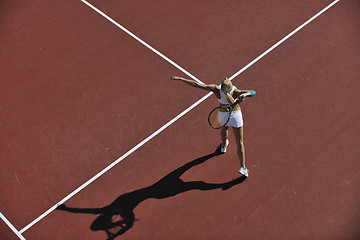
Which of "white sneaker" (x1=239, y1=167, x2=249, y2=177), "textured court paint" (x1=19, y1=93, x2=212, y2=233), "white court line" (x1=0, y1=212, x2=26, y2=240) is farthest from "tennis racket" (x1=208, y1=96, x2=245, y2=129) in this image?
"white court line" (x1=0, y1=212, x2=26, y2=240)

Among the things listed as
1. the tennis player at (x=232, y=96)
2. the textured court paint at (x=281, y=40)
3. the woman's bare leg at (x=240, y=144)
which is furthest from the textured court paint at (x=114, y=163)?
the woman's bare leg at (x=240, y=144)

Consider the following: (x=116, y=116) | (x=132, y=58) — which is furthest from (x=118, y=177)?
(x=132, y=58)

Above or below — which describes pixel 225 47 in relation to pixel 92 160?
above

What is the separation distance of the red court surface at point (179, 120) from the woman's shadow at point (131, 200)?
1.8 inches

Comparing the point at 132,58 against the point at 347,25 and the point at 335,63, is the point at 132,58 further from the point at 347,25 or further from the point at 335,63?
the point at 347,25

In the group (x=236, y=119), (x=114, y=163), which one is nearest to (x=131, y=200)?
(x=114, y=163)

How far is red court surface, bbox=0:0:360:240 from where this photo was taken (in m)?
8.23

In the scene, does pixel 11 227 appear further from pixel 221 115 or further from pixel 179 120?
pixel 221 115

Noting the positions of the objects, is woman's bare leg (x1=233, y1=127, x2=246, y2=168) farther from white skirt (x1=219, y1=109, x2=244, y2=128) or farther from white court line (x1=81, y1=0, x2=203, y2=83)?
white court line (x1=81, y1=0, x2=203, y2=83)

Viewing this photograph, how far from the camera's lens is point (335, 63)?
1064 cm

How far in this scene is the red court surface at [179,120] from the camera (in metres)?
8.23

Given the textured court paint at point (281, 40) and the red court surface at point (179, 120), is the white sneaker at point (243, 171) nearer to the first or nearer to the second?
the red court surface at point (179, 120)

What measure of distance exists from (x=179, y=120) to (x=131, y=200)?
2187 mm

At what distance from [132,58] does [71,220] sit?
444cm
